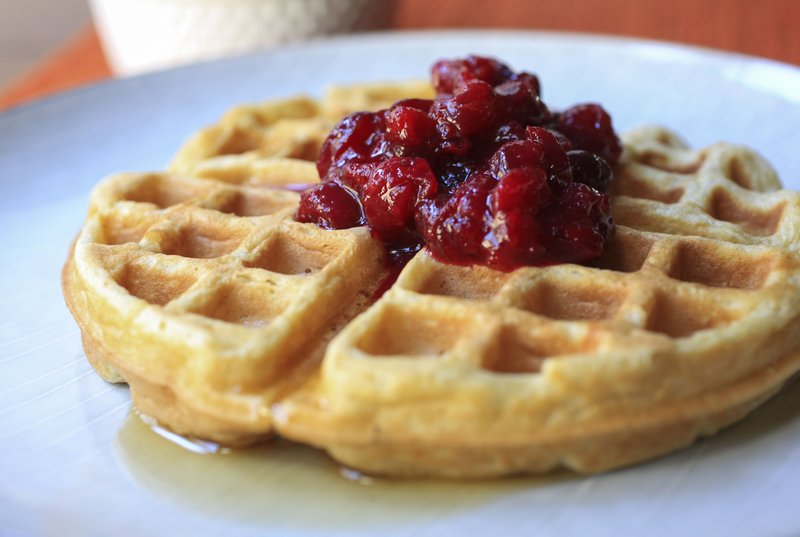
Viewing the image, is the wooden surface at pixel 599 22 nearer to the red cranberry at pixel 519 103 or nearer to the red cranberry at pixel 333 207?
the red cranberry at pixel 519 103

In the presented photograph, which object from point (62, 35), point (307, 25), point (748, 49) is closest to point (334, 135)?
point (307, 25)

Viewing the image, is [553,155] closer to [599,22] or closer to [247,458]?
[247,458]

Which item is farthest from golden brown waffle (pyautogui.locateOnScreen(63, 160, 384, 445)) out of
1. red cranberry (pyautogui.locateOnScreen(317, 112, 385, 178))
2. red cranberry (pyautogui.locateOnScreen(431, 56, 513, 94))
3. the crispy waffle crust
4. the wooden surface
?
the wooden surface

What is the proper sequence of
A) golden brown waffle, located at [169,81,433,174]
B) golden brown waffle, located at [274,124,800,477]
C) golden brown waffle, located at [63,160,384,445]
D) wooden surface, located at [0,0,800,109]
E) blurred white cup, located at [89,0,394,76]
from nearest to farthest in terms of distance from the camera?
golden brown waffle, located at [274,124,800,477]
golden brown waffle, located at [63,160,384,445]
golden brown waffle, located at [169,81,433,174]
blurred white cup, located at [89,0,394,76]
wooden surface, located at [0,0,800,109]

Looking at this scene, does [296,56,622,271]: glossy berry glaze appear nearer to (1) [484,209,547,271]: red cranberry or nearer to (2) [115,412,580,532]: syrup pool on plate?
(1) [484,209,547,271]: red cranberry

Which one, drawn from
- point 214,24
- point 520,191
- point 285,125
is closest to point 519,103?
point 520,191
